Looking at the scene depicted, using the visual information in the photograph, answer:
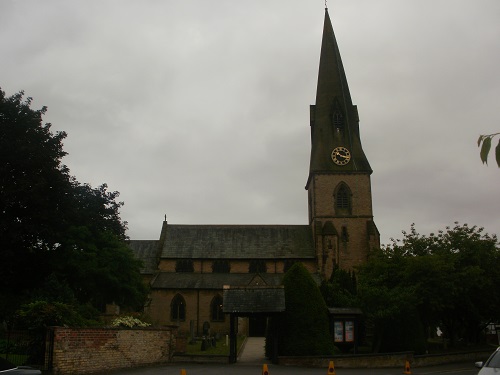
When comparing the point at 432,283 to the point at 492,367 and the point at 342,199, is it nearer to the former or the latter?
the point at 492,367

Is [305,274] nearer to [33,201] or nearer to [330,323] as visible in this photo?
[330,323]

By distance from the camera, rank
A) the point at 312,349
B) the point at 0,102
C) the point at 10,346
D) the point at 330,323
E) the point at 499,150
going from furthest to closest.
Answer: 1. the point at 0,102
2. the point at 330,323
3. the point at 312,349
4. the point at 10,346
5. the point at 499,150

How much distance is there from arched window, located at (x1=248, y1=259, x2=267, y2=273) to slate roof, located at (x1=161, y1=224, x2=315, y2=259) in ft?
1.40

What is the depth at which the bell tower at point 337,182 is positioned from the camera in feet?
160

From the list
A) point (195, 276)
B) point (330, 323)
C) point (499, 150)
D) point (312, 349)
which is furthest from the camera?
point (195, 276)

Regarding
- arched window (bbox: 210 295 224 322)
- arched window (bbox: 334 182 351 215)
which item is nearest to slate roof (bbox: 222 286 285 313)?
arched window (bbox: 210 295 224 322)

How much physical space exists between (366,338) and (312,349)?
12067 mm

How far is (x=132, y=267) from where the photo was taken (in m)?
34.8

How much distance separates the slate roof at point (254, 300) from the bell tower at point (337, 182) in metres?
23.7

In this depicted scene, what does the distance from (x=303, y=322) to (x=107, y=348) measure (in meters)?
9.43

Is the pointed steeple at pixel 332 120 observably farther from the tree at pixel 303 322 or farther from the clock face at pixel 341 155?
the tree at pixel 303 322

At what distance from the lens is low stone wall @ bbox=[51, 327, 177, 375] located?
59.0 feet

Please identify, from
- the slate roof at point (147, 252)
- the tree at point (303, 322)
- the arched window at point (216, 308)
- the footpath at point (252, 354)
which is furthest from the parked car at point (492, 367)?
the slate roof at point (147, 252)

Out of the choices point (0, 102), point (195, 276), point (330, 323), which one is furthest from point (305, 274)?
point (195, 276)
